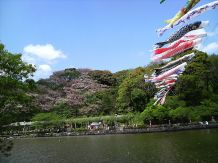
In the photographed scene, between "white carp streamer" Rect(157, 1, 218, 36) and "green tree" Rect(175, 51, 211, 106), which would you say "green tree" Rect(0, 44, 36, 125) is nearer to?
"white carp streamer" Rect(157, 1, 218, 36)

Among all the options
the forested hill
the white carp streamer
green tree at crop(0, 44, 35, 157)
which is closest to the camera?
the white carp streamer

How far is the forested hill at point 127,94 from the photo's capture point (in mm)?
45781

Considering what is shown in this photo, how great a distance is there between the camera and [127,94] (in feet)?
180

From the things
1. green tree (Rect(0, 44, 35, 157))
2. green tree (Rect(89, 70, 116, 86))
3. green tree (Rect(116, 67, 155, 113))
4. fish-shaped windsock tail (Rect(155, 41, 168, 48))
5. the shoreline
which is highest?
green tree (Rect(89, 70, 116, 86))

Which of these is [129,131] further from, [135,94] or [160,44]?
[160,44]

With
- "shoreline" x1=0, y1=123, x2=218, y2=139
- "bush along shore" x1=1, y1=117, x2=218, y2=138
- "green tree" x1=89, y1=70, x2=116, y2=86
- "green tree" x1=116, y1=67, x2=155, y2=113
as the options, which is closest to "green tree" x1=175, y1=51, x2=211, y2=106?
"bush along shore" x1=1, y1=117, x2=218, y2=138

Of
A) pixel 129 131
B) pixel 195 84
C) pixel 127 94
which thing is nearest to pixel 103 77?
pixel 127 94

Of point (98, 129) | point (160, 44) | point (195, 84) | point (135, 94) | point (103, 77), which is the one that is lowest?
point (98, 129)

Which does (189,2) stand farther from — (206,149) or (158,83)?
(206,149)

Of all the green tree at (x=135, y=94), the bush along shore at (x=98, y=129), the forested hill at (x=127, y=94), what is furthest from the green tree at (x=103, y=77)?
the bush along shore at (x=98, y=129)

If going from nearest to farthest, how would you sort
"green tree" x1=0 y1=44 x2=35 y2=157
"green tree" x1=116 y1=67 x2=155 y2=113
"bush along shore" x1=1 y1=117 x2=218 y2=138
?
"green tree" x1=0 y1=44 x2=35 y2=157, "bush along shore" x1=1 y1=117 x2=218 y2=138, "green tree" x1=116 y1=67 x2=155 y2=113

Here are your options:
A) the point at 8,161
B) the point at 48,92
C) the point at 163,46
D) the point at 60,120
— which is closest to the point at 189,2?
the point at 163,46

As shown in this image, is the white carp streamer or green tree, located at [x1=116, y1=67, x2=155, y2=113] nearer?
the white carp streamer

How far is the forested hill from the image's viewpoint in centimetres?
4578
